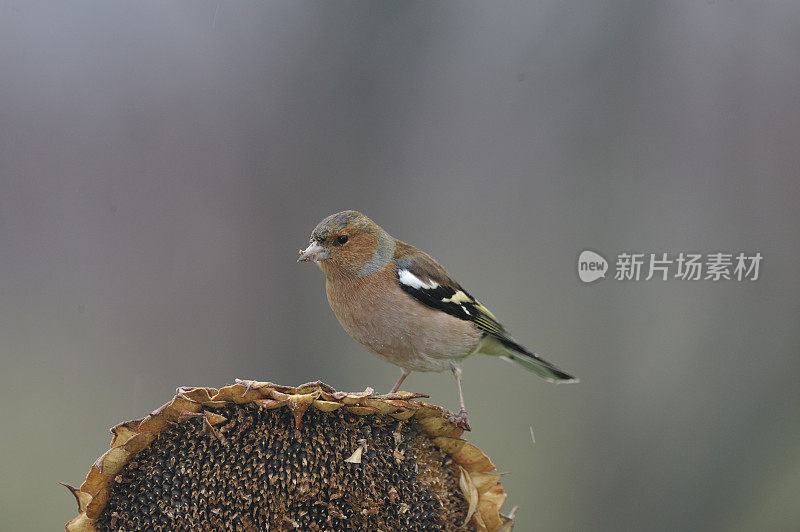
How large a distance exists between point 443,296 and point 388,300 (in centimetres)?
32

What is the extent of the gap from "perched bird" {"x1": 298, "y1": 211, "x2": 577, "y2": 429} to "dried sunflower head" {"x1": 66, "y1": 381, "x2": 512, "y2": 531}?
0.79 m

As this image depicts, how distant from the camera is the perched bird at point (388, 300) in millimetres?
2801

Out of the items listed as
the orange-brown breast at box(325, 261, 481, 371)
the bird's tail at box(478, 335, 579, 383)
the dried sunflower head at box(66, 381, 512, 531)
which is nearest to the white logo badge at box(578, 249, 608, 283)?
the bird's tail at box(478, 335, 579, 383)

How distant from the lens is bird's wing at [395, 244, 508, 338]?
10.00 ft

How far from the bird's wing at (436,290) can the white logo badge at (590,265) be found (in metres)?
3.28

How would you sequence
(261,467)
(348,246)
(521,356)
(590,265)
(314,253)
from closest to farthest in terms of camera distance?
(261,467)
(314,253)
(348,246)
(521,356)
(590,265)

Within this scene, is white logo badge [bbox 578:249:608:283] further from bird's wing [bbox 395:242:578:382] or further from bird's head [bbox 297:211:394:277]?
bird's head [bbox 297:211:394:277]

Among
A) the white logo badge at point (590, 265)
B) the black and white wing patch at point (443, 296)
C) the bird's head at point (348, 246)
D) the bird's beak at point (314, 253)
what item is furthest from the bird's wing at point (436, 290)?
the white logo badge at point (590, 265)

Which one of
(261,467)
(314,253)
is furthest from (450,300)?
(261,467)

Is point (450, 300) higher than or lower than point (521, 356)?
higher

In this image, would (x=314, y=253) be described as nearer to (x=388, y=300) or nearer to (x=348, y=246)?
(x=348, y=246)

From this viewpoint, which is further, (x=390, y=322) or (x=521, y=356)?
(x=521, y=356)

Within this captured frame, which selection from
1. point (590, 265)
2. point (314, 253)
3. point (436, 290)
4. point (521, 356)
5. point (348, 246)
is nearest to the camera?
point (314, 253)

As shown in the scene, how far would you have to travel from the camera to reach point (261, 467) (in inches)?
76.0
